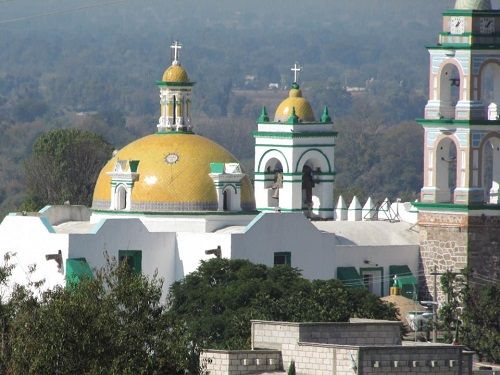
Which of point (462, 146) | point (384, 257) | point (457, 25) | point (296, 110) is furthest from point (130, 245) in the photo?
point (296, 110)

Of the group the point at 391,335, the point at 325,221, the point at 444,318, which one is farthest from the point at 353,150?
the point at 391,335

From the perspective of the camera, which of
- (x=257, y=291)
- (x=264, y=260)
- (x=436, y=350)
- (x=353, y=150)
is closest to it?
(x=436, y=350)

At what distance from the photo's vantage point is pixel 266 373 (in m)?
34.2

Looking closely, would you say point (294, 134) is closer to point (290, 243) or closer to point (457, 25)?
point (457, 25)

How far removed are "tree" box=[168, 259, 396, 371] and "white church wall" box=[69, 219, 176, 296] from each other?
200cm

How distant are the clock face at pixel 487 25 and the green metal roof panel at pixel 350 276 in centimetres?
531

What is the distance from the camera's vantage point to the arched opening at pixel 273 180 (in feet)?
209

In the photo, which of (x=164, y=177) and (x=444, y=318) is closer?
(x=444, y=318)

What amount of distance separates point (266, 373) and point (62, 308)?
8.30ft

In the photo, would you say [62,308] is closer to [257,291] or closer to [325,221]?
[257,291]

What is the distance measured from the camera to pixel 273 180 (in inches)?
2510

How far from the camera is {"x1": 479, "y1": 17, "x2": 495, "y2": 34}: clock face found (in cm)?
5856

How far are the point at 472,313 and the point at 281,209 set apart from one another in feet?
35.5

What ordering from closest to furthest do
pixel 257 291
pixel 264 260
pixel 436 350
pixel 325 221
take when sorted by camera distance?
1. pixel 436 350
2. pixel 257 291
3. pixel 264 260
4. pixel 325 221
